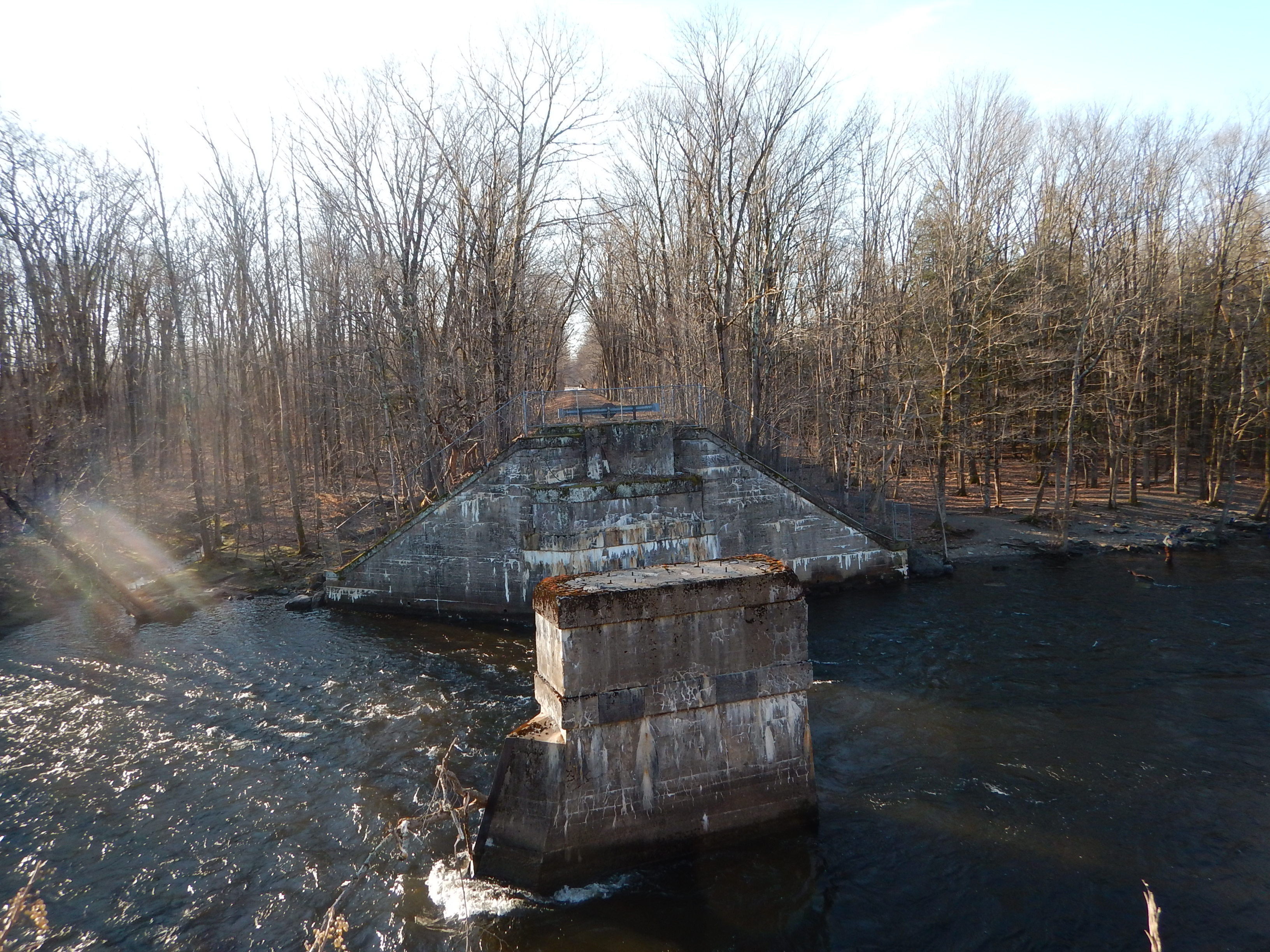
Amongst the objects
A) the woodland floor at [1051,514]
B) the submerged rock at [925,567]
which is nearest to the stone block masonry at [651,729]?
the submerged rock at [925,567]

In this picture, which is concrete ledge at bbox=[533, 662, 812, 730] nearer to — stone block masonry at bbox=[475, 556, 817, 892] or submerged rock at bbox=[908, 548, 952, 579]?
stone block masonry at bbox=[475, 556, 817, 892]

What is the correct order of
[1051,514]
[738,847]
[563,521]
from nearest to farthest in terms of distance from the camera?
[738,847] < [563,521] < [1051,514]

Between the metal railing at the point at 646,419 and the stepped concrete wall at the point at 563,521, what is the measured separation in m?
0.53

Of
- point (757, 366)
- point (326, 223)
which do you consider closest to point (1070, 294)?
point (757, 366)

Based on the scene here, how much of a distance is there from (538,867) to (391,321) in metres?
18.6

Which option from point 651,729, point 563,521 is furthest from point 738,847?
point 563,521

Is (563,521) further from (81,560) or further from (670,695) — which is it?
(81,560)

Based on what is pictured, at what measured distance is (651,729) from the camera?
7.89m

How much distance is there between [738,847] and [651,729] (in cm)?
175

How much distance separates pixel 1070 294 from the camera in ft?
81.5

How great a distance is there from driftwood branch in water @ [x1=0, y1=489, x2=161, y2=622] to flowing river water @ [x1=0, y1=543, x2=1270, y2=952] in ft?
3.06

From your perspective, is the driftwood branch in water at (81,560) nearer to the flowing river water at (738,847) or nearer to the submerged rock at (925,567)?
the flowing river water at (738,847)

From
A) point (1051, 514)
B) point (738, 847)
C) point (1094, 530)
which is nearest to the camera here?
point (738, 847)

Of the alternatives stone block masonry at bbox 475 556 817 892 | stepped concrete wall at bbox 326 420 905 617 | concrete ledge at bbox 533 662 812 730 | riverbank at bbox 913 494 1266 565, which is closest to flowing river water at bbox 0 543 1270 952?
stone block masonry at bbox 475 556 817 892
